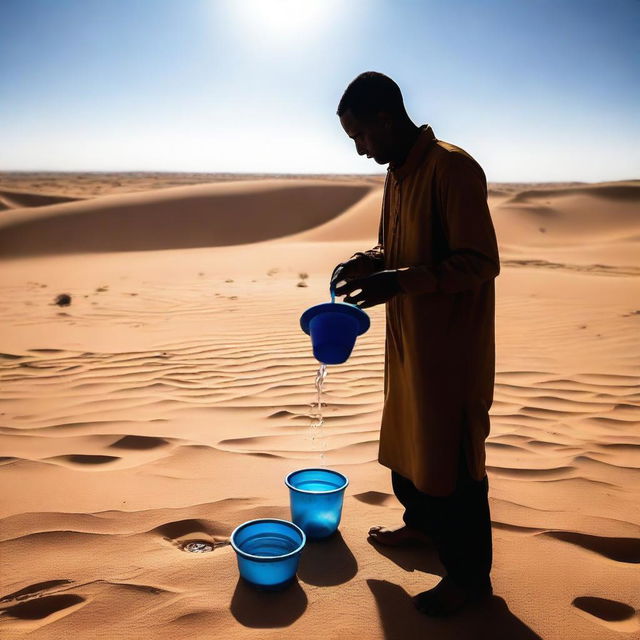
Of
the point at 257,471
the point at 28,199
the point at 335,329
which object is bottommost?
the point at 257,471

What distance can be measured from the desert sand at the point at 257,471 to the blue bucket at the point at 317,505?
0.07m

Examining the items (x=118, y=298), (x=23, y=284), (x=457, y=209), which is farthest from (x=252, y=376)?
(x=23, y=284)

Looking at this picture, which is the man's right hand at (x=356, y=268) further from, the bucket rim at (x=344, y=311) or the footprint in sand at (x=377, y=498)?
the footprint in sand at (x=377, y=498)

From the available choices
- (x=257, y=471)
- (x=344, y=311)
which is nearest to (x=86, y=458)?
(x=257, y=471)

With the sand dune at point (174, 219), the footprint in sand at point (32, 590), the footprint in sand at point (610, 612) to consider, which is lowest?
the footprint in sand at point (610, 612)

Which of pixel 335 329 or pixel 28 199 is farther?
pixel 28 199

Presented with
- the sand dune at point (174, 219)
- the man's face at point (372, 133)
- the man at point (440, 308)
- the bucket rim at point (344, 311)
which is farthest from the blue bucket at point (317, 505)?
the sand dune at point (174, 219)

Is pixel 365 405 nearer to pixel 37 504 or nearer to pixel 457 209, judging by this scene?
pixel 37 504

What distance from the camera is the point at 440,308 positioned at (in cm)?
174

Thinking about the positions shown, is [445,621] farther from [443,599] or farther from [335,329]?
[335,329]

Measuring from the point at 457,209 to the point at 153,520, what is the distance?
5.89 feet

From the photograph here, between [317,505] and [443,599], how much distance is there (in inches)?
23.2

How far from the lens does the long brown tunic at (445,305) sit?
1.63 metres

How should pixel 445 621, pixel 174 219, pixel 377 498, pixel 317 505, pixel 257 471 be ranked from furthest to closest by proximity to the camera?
pixel 174 219 < pixel 257 471 < pixel 377 498 < pixel 317 505 < pixel 445 621
